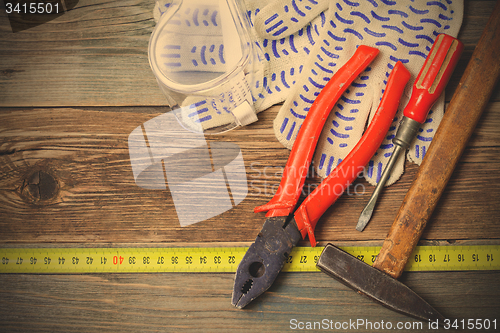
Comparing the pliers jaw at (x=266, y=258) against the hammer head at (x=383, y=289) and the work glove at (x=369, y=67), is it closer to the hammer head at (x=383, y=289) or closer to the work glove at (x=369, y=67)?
the hammer head at (x=383, y=289)

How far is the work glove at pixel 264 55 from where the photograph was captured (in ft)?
3.02

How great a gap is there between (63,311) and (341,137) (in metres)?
0.98

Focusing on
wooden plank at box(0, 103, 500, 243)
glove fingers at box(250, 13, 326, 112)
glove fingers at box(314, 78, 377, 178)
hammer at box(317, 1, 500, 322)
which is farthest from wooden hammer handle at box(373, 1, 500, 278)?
glove fingers at box(250, 13, 326, 112)

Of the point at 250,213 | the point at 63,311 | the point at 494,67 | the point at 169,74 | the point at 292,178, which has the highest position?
the point at 494,67

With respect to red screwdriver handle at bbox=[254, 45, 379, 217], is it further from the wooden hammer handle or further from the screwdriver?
the wooden hammer handle

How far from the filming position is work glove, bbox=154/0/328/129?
92cm

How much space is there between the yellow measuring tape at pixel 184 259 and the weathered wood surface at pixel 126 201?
3cm

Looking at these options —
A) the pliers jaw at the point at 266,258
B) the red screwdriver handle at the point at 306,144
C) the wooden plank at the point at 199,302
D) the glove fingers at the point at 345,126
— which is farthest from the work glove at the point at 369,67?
the wooden plank at the point at 199,302

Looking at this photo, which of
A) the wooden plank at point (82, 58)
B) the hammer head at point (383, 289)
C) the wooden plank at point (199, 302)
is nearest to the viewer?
the hammer head at point (383, 289)

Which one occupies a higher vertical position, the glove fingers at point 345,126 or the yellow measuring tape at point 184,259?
the glove fingers at point 345,126

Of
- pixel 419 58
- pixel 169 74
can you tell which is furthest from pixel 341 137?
pixel 169 74

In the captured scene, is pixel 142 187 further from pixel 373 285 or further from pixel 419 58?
pixel 419 58

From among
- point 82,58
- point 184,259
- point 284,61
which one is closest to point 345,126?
point 284,61

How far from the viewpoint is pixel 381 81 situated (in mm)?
912
